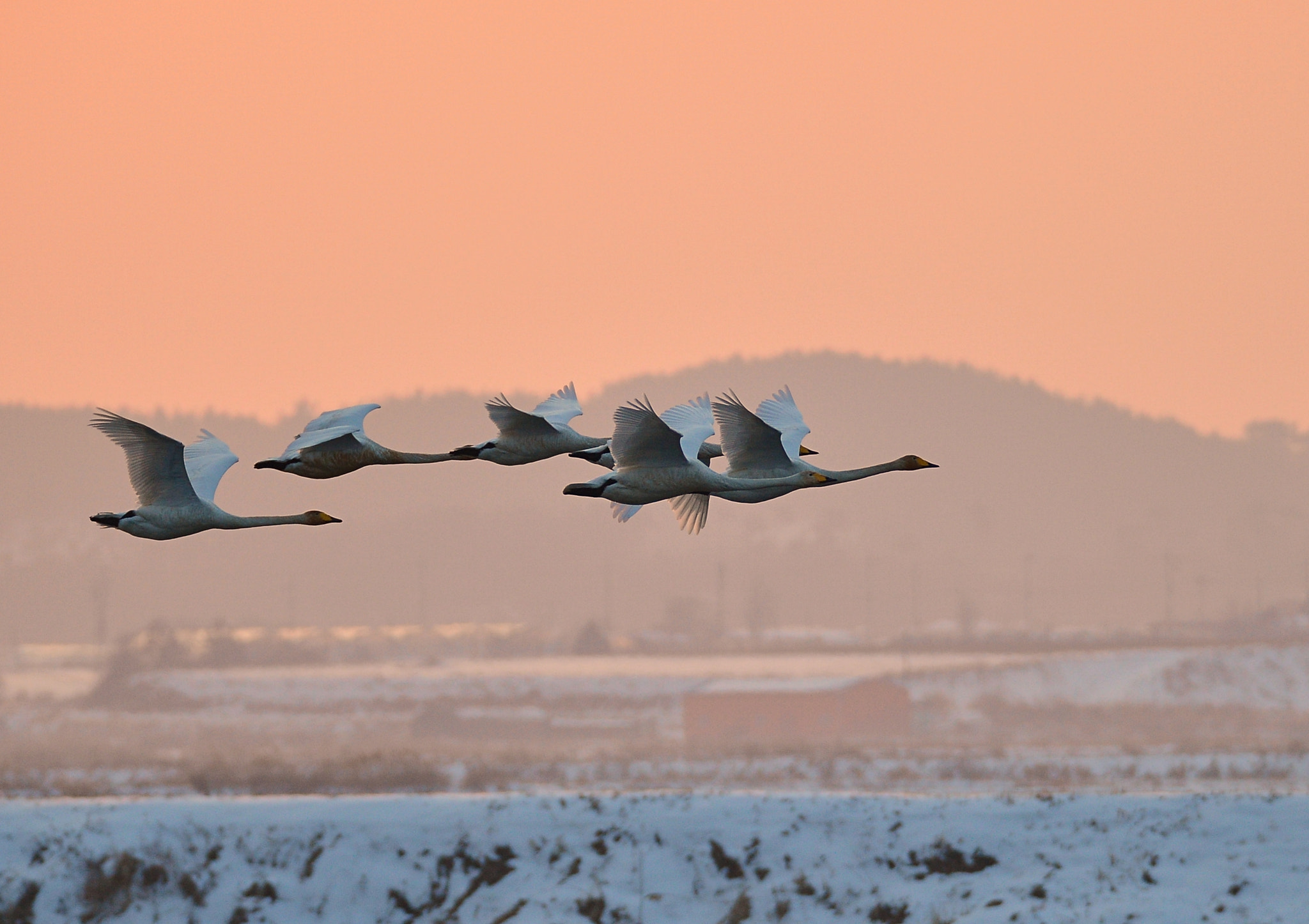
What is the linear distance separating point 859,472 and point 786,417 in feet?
12.1

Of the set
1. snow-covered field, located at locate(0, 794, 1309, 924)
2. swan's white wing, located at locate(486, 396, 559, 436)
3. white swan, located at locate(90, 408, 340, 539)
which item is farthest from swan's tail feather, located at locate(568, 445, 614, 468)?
snow-covered field, located at locate(0, 794, 1309, 924)

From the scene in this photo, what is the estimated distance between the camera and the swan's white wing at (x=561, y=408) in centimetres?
1780

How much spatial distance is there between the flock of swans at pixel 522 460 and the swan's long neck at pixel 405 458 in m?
0.02

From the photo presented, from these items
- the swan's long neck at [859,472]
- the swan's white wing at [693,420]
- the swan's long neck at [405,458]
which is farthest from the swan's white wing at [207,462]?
the swan's long neck at [859,472]

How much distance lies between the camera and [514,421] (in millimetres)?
15273

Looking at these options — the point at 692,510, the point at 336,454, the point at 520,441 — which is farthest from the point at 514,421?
the point at 692,510

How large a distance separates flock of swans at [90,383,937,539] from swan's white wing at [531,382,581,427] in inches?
21.6

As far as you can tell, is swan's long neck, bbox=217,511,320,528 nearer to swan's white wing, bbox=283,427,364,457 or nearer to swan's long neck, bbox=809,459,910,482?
swan's white wing, bbox=283,427,364,457

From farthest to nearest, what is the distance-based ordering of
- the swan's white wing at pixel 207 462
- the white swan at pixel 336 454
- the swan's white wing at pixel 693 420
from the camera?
the swan's white wing at pixel 693 420 → the swan's white wing at pixel 207 462 → the white swan at pixel 336 454

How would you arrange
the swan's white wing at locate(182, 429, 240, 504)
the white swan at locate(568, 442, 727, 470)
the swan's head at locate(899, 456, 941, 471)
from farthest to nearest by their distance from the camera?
the white swan at locate(568, 442, 727, 470)
the swan's white wing at locate(182, 429, 240, 504)
the swan's head at locate(899, 456, 941, 471)

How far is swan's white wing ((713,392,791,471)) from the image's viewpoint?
1582cm

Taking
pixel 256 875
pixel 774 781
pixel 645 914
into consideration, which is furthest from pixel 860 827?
pixel 774 781

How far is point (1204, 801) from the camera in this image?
56.1 metres

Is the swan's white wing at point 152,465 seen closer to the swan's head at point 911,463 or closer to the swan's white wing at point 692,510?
the swan's white wing at point 692,510
